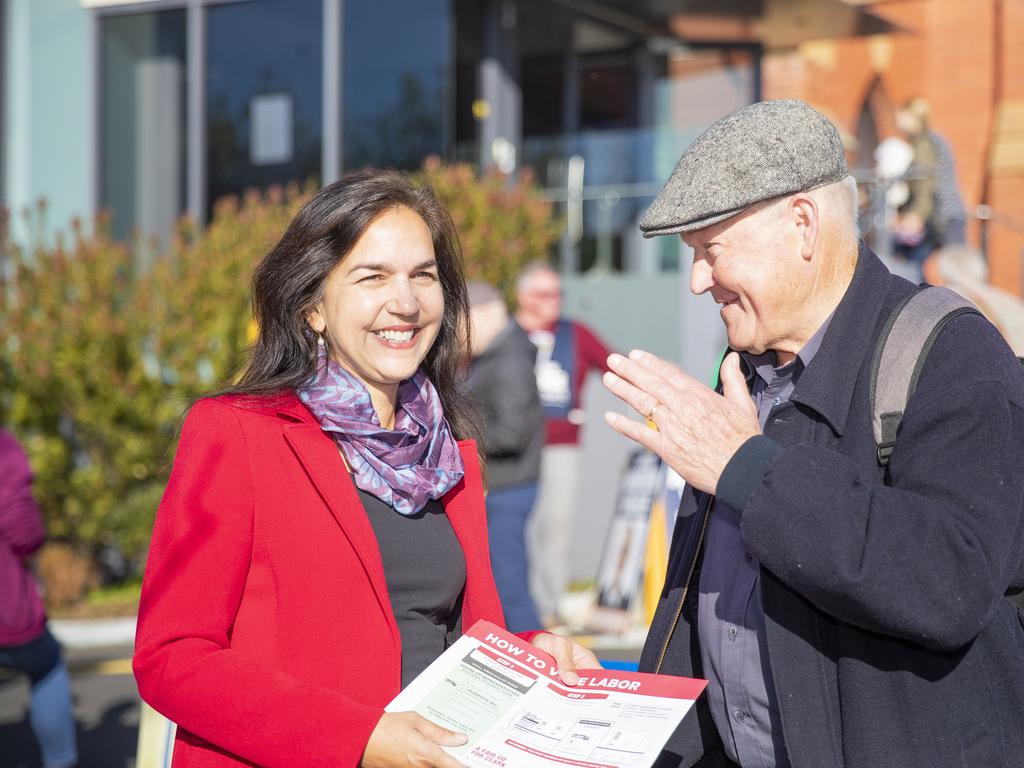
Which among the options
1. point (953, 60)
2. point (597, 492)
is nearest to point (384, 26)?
point (597, 492)

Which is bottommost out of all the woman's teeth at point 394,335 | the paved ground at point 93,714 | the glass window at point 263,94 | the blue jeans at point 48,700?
the paved ground at point 93,714

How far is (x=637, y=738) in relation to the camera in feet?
7.18

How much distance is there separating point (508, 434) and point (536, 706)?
4739 mm

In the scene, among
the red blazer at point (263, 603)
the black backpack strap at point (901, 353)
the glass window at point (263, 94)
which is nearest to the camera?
the black backpack strap at point (901, 353)

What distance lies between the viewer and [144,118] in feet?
43.4

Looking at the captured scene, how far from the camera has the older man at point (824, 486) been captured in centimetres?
197

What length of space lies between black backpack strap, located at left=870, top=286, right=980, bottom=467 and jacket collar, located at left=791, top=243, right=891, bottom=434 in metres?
0.04

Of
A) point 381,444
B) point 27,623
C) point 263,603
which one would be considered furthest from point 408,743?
point 27,623

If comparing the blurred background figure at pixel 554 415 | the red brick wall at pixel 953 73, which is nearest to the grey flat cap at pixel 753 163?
the blurred background figure at pixel 554 415

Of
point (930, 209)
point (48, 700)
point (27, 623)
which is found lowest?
point (48, 700)

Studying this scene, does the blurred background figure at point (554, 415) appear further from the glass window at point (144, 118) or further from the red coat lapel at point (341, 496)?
the glass window at point (144, 118)

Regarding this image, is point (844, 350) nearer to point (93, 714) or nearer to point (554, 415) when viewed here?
point (93, 714)

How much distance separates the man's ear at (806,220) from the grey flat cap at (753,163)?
22 millimetres

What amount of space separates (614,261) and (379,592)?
35.9ft
